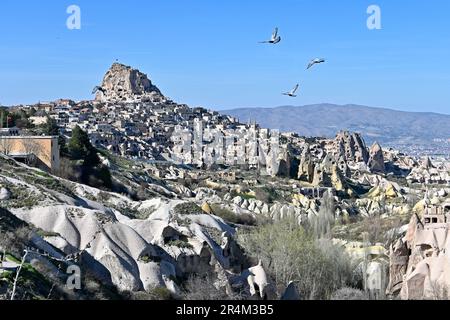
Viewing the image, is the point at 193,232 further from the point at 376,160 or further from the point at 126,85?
the point at 126,85

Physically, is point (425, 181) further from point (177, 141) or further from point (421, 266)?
point (421, 266)

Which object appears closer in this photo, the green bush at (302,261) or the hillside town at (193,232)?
the hillside town at (193,232)

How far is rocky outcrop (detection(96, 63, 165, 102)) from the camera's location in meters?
122

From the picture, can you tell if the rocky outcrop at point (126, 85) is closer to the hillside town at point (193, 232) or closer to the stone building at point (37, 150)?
the hillside town at point (193, 232)

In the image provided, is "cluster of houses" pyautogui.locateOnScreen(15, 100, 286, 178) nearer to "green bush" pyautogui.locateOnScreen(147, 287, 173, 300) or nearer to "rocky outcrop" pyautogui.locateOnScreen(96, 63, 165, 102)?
"rocky outcrop" pyautogui.locateOnScreen(96, 63, 165, 102)

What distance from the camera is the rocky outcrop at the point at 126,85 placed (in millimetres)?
122250

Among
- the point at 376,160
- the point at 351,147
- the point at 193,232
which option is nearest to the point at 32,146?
the point at 193,232

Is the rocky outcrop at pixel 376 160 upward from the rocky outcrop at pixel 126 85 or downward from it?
downward

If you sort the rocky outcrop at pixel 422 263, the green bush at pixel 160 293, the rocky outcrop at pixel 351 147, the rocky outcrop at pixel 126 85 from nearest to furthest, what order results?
1. the green bush at pixel 160 293
2. the rocky outcrop at pixel 422 263
3. the rocky outcrop at pixel 351 147
4. the rocky outcrop at pixel 126 85

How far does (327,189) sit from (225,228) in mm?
32420

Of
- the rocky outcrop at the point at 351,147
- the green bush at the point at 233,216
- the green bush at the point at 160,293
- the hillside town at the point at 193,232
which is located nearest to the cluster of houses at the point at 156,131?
the rocky outcrop at the point at 351,147

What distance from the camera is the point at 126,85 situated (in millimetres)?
124250

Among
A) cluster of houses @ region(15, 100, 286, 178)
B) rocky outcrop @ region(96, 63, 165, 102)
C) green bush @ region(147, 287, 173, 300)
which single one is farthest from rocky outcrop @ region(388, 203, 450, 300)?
rocky outcrop @ region(96, 63, 165, 102)
